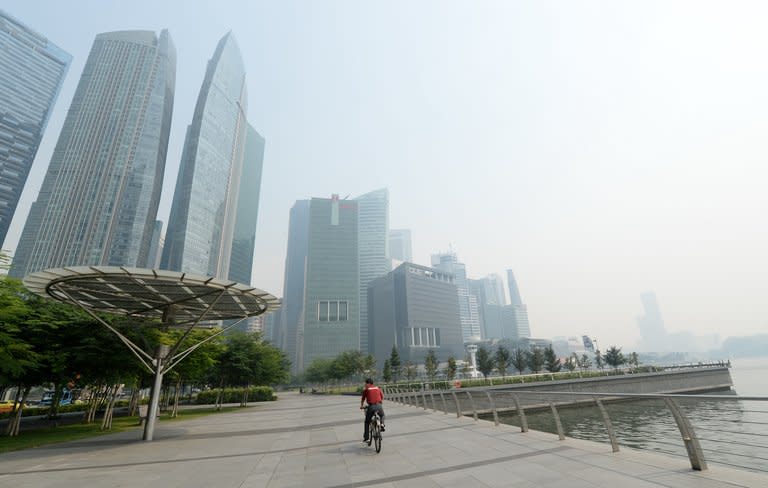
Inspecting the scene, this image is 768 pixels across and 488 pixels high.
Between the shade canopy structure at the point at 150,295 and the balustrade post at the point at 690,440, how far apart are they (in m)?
14.5

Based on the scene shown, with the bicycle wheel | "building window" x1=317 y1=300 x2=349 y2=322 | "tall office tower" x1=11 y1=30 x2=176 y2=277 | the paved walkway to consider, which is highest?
"tall office tower" x1=11 y1=30 x2=176 y2=277

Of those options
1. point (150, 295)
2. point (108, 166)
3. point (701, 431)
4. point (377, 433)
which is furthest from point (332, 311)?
point (377, 433)

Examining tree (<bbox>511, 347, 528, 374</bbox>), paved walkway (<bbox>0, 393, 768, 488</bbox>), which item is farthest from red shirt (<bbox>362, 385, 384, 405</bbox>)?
tree (<bbox>511, 347, 528, 374</bbox>)

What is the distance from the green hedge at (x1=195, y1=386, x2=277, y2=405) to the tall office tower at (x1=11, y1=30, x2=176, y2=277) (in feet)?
275

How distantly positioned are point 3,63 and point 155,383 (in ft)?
577

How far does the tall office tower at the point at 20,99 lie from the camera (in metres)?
120

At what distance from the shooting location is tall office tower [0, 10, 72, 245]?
393 feet

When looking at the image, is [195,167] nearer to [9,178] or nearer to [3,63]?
[9,178]

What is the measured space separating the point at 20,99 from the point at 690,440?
19005cm

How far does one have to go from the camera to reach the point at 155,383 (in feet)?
52.2

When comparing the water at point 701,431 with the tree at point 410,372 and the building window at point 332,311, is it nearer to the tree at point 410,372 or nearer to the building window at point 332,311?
the tree at point 410,372

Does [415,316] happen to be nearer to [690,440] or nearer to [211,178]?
[211,178]

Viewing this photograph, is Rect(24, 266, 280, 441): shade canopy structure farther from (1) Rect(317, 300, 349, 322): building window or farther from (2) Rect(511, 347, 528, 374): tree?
(1) Rect(317, 300, 349, 322): building window

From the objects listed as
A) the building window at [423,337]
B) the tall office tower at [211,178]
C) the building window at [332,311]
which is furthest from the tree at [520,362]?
the tall office tower at [211,178]
